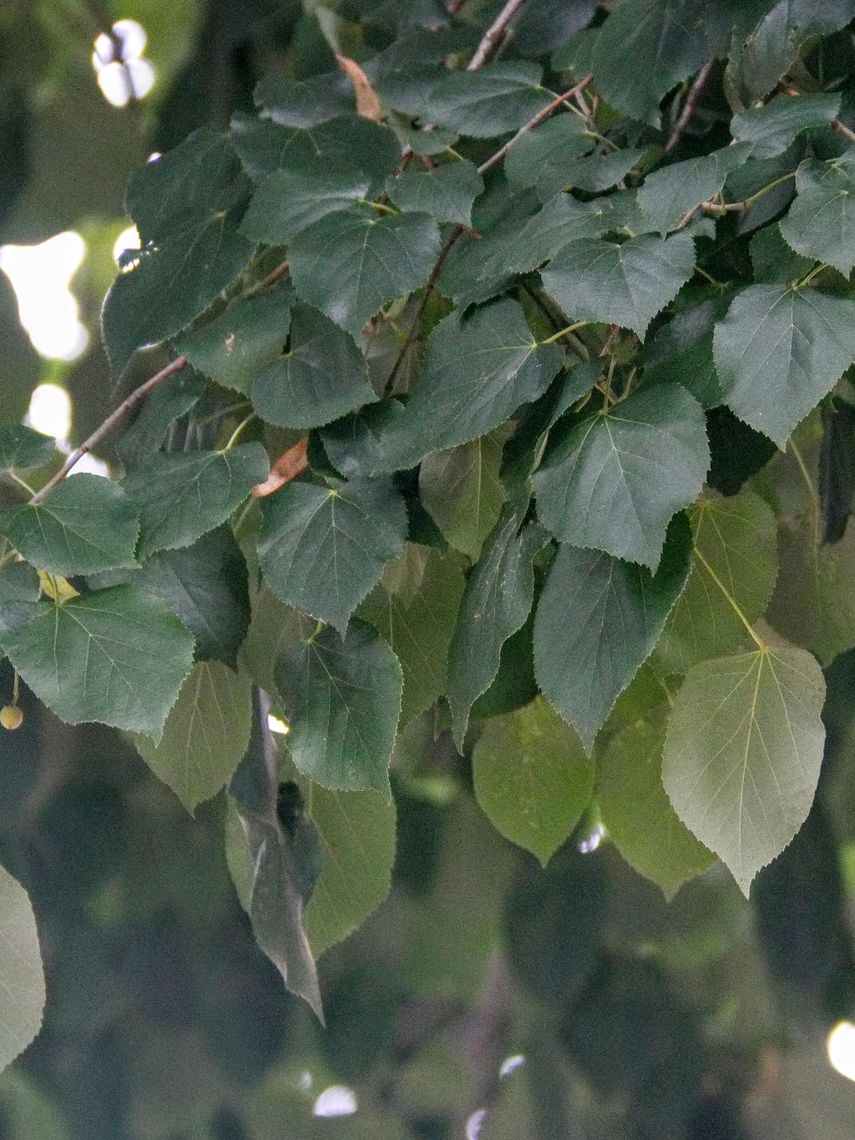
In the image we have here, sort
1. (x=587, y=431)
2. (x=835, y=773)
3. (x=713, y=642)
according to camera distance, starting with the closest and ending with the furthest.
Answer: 1. (x=587, y=431)
2. (x=713, y=642)
3. (x=835, y=773)

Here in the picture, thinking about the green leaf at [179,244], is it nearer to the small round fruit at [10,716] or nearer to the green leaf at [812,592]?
the small round fruit at [10,716]

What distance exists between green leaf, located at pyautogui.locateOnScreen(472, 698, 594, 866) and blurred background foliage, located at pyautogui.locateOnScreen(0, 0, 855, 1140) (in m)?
0.07

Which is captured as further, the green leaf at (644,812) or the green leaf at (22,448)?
the green leaf at (644,812)

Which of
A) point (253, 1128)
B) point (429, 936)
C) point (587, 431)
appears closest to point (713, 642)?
point (587, 431)

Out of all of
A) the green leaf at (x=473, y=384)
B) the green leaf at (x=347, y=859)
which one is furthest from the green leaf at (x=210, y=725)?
the green leaf at (x=473, y=384)

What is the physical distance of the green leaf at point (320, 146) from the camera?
46cm

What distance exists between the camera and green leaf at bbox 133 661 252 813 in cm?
49

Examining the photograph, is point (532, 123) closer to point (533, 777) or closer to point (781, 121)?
point (781, 121)

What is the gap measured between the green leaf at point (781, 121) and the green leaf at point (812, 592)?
209 millimetres

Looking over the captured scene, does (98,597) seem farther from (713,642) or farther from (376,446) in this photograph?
(713,642)

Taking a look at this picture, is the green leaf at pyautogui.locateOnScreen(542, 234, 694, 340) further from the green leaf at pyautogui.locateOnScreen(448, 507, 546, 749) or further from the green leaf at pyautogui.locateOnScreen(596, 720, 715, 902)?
the green leaf at pyautogui.locateOnScreen(596, 720, 715, 902)

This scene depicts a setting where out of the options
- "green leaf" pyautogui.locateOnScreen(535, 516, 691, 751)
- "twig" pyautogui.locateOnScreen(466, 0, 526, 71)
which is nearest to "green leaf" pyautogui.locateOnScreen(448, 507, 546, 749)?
"green leaf" pyautogui.locateOnScreen(535, 516, 691, 751)

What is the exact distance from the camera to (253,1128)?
66 centimetres

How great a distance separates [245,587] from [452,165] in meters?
0.16
